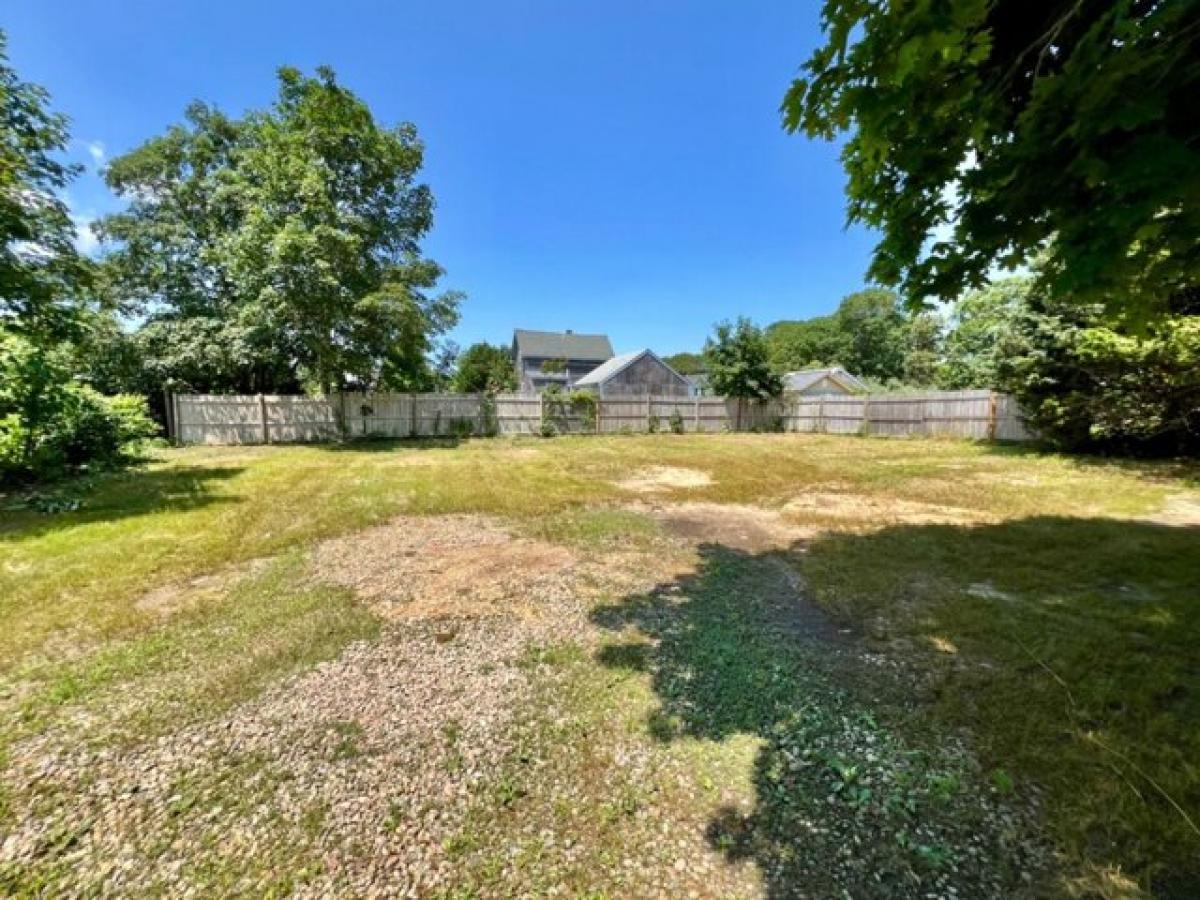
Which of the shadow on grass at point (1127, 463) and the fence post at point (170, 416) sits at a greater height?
the fence post at point (170, 416)

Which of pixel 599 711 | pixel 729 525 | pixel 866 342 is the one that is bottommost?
pixel 599 711

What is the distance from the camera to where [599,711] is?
245 centimetres

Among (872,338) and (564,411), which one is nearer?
(564,411)

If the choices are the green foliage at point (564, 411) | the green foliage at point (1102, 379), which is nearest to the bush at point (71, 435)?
the green foliage at point (564, 411)

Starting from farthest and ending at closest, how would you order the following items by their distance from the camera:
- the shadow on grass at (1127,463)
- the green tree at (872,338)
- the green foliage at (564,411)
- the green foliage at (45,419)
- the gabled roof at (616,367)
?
the green tree at (872,338), the gabled roof at (616,367), the green foliage at (564,411), the shadow on grass at (1127,463), the green foliage at (45,419)

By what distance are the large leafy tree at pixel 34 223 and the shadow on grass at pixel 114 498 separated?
2.20 meters

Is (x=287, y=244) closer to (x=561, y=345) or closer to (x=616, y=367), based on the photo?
(x=616, y=367)

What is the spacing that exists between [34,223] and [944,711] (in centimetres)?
1077

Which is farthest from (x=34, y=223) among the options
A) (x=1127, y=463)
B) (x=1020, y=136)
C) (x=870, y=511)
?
(x=1127, y=463)

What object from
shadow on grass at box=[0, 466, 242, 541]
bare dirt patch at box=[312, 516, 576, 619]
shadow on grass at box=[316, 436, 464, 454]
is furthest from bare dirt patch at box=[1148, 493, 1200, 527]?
shadow on grass at box=[316, 436, 464, 454]

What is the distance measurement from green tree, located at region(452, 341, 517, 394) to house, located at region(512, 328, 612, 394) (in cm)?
109

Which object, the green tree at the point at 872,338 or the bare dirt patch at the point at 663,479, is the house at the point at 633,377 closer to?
the bare dirt patch at the point at 663,479

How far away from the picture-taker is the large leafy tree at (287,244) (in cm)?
1280

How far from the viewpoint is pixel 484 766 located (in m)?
2.09
